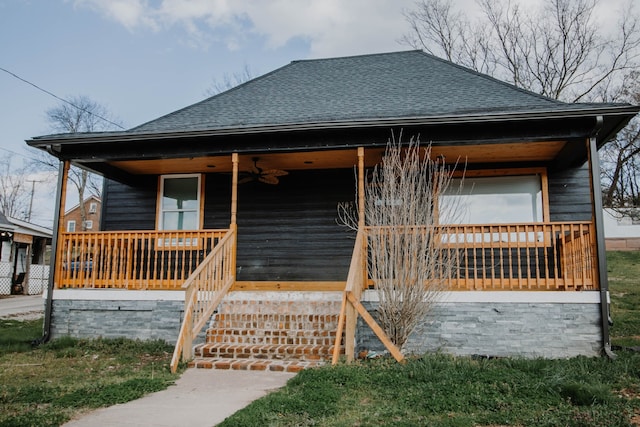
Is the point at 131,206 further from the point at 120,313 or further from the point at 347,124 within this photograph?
the point at 347,124

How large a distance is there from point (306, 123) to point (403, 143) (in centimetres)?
156

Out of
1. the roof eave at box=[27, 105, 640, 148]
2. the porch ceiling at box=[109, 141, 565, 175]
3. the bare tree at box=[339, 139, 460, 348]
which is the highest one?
the roof eave at box=[27, 105, 640, 148]

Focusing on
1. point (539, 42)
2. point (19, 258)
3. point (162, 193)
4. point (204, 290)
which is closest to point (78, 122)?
point (19, 258)

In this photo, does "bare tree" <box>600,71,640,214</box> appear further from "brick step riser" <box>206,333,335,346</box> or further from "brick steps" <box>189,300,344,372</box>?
"brick step riser" <box>206,333,335,346</box>

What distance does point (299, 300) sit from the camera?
298 inches

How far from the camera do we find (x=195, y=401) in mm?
4680

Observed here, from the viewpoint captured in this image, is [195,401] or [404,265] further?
[404,265]

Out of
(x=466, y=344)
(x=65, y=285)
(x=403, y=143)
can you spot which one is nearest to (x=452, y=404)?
(x=466, y=344)

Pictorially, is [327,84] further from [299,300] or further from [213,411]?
[213,411]

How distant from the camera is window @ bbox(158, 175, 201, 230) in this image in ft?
34.5

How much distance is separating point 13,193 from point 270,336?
4567 centimetres

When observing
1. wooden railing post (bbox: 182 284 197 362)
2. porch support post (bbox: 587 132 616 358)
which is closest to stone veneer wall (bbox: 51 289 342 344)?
wooden railing post (bbox: 182 284 197 362)

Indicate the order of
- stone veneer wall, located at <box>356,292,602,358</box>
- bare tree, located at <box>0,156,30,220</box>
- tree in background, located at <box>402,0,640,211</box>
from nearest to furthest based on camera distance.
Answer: stone veneer wall, located at <box>356,292,602,358</box>, tree in background, located at <box>402,0,640,211</box>, bare tree, located at <box>0,156,30,220</box>

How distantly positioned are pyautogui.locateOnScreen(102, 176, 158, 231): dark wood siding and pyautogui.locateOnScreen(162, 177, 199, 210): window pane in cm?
27
